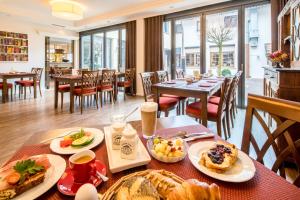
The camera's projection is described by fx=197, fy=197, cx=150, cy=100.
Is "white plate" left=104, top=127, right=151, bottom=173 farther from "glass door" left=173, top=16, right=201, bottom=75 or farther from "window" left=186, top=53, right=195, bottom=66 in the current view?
"window" left=186, top=53, right=195, bottom=66

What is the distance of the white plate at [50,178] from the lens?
56 cm

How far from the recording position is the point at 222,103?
98.9 inches

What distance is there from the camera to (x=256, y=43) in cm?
484

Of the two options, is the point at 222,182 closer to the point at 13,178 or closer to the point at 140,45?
the point at 13,178

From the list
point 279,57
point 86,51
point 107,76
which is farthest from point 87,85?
point 86,51

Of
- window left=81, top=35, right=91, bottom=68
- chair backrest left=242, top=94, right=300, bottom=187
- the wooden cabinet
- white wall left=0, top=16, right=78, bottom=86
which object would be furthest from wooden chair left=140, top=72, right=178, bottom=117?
window left=81, top=35, right=91, bottom=68

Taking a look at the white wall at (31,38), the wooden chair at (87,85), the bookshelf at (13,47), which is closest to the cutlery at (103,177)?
the wooden chair at (87,85)

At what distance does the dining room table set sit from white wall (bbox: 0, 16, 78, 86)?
7.40 metres

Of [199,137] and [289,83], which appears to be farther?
[289,83]

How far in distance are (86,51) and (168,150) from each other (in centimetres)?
911

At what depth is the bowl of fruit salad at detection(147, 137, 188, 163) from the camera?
2.49 feet

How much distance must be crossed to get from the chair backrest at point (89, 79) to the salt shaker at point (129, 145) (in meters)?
3.93

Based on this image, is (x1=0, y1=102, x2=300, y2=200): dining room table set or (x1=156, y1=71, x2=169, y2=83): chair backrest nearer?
(x1=0, y1=102, x2=300, y2=200): dining room table set

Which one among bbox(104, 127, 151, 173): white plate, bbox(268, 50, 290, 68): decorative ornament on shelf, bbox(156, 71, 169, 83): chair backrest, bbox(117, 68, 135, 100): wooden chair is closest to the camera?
bbox(104, 127, 151, 173): white plate
